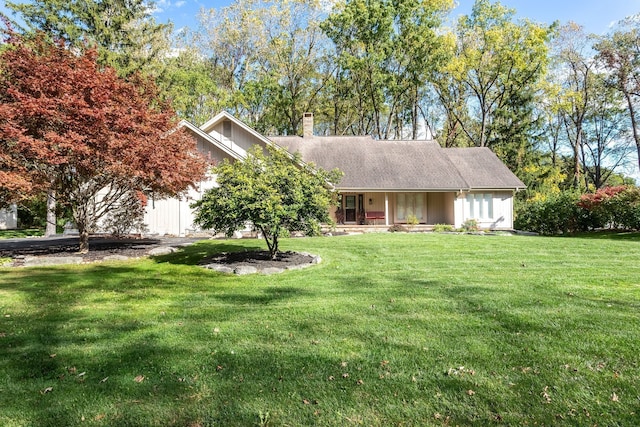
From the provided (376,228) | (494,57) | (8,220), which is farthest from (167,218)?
(494,57)

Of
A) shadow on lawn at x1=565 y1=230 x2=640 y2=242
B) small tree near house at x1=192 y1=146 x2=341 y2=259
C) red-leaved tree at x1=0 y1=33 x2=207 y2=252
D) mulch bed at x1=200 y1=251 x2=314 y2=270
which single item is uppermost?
red-leaved tree at x1=0 y1=33 x2=207 y2=252

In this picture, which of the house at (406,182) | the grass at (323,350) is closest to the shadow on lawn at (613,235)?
the house at (406,182)

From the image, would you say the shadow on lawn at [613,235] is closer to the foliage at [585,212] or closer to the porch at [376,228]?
the foliage at [585,212]

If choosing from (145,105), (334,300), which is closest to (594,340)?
(334,300)

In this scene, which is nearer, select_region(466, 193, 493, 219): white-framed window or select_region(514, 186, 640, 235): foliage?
select_region(514, 186, 640, 235): foliage

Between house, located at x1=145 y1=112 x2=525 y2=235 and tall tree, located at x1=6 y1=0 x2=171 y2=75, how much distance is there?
963cm

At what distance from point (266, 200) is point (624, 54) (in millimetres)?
30007

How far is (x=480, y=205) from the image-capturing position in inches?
855

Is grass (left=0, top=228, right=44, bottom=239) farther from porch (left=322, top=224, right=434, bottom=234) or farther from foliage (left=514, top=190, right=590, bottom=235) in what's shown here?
foliage (left=514, top=190, right=590, bottom=235)

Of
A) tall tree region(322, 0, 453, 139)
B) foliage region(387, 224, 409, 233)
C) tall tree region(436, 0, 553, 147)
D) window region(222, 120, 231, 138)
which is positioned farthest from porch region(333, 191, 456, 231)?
tall tree region(322, 0, 453, 139)

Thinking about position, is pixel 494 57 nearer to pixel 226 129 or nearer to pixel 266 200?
pixel 226 129

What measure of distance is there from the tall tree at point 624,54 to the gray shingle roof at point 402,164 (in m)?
11.6

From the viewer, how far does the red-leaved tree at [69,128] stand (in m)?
8.55

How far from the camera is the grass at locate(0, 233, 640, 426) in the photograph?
9.14ft
